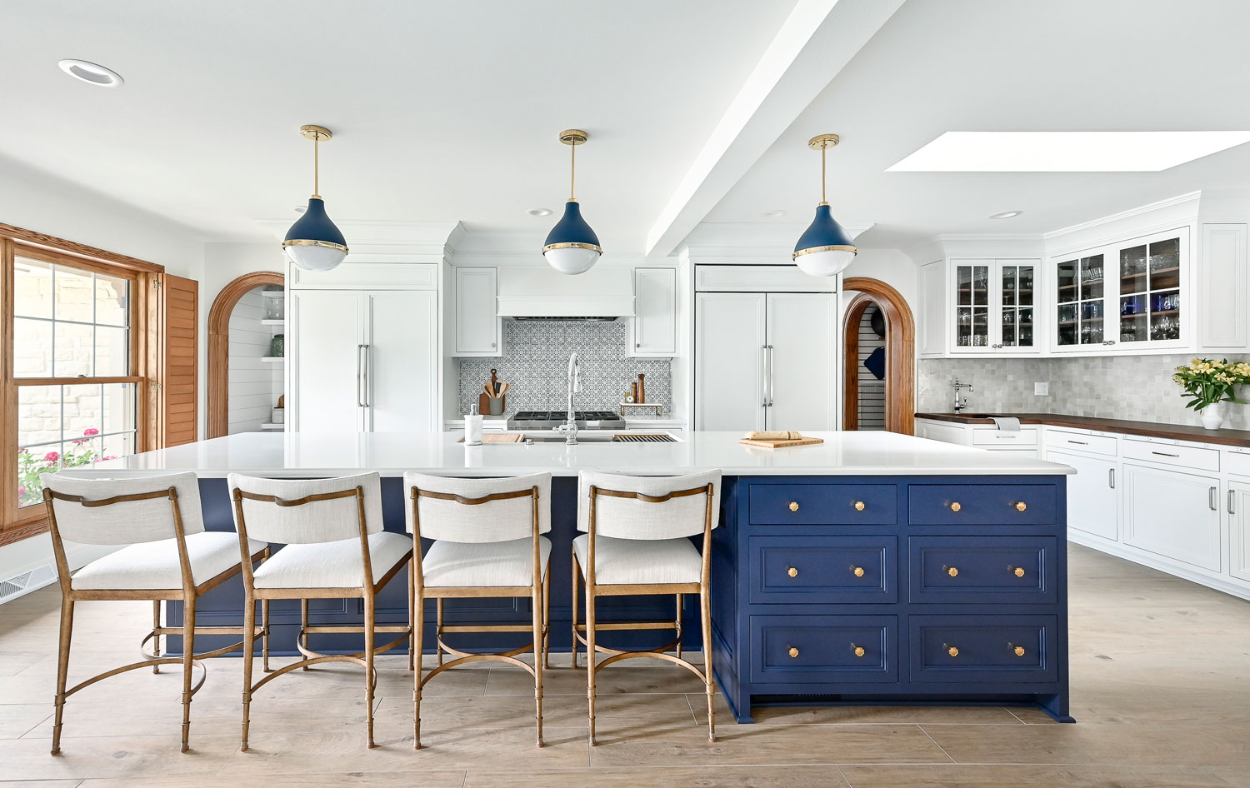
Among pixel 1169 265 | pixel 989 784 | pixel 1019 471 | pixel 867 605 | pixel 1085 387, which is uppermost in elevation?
pixel 1169 265

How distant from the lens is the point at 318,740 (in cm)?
218

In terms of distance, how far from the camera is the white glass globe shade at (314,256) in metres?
2.92

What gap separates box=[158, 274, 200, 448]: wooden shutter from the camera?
485 centimetres

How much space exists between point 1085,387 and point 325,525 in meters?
5.66

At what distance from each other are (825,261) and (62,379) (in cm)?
460

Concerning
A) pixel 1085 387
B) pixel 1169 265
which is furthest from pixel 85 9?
pixel 1085 387

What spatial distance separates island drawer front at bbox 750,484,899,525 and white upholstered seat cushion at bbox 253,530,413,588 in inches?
52.3

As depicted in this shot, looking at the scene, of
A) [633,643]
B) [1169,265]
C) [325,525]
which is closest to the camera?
[325,525]

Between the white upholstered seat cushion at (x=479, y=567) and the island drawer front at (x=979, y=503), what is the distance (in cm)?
135

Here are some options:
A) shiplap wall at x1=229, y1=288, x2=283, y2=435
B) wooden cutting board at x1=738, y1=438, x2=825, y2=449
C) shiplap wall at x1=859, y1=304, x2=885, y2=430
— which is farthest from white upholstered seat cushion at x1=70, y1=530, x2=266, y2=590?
shiplap wall at x1=859, y1=304, x2=885, y2=430

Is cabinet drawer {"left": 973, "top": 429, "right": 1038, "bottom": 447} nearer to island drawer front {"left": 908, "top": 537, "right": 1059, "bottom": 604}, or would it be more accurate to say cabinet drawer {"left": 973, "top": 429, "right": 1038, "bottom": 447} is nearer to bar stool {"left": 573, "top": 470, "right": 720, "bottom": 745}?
island drawer front {"left": 908, "top": 537, "right": 1059, "bottom": 604}

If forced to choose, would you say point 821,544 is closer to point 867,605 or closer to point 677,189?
point 867,605

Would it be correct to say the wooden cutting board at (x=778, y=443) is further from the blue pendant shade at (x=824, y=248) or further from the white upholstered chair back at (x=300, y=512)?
the white upholstered chair back at (x=300, y=512)

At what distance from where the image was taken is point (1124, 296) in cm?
453
